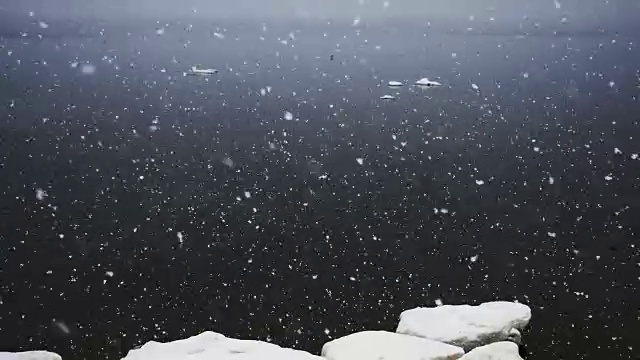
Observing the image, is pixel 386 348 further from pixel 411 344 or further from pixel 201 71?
pixel 201 71

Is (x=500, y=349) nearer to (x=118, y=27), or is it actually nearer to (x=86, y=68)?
(x=86, y=68)

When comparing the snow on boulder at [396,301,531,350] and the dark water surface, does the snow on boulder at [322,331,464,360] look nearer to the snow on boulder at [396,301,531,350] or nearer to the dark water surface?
the snow on boulder at [396,301,531,350]

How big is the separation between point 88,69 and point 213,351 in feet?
18.2

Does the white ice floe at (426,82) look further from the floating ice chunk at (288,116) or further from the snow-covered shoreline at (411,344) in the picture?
the snow-covered shoreline at (411,344)

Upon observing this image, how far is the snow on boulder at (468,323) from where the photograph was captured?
2.38 m

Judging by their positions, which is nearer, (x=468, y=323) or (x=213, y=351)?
Answer: (x=213, y=351)

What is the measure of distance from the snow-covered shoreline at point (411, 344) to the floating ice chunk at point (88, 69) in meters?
5.11

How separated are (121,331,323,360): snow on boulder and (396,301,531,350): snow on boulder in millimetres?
396

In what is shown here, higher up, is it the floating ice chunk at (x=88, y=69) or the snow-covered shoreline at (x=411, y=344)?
the floating ice chunk at (x=88, y=69)

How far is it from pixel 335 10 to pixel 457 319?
12.6 m

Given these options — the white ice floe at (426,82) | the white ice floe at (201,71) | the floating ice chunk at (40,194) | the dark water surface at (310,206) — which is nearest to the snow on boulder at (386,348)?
the dark water surface at (310,206)

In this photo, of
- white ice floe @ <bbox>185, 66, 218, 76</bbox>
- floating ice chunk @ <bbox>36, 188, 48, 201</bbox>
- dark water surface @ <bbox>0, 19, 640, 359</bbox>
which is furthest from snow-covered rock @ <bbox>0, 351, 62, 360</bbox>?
white ice floe @ <bbox>185, 66, 218, 76</bbox>

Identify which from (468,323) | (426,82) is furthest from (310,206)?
(426,82)

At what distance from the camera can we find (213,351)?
89.4 inches
